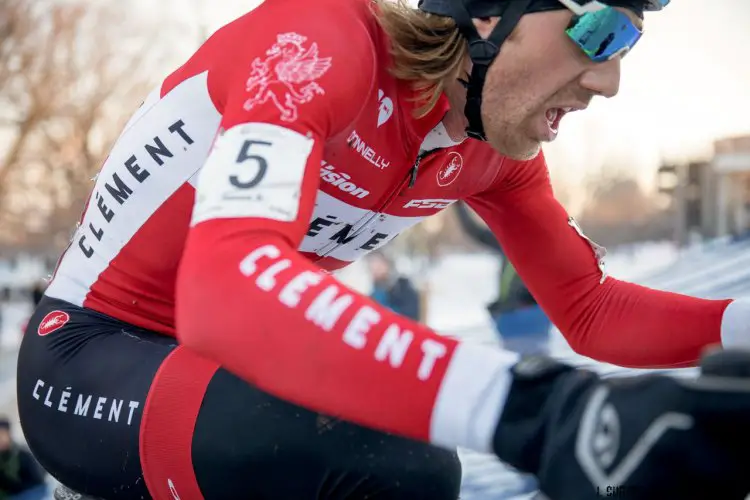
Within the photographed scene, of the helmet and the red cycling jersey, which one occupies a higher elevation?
the helmet

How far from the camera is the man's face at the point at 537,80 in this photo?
153 centimetres

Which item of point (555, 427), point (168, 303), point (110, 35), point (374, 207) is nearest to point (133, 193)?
point (168, 303)

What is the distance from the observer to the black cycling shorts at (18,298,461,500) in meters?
1.28

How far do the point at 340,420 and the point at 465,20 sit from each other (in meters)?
0.91

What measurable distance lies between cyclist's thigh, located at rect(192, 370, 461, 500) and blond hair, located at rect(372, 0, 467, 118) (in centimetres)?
75

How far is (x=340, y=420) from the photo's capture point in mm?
1283

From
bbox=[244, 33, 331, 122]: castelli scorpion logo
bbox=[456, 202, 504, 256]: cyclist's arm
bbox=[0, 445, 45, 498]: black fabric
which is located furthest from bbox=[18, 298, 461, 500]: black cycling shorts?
bbox=[456, 202, 504, 256]: cyclist's arm

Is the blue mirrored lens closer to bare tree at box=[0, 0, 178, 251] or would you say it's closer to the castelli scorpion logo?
the castelli scorpion logo

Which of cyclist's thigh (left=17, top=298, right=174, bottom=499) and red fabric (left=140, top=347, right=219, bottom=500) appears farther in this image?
cyclist's thigh (left=17, top=298, right=174, bottom=499)

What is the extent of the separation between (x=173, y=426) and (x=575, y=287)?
1.31 m

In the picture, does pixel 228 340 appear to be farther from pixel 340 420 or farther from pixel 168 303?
pixel 168 303

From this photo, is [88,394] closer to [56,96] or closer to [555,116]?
[555,116]

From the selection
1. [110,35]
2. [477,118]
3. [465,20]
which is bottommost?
[110,35]

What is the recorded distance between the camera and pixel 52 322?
1748 mm
